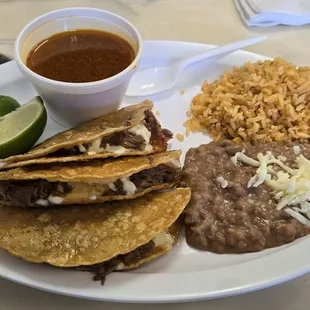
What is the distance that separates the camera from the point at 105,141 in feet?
5.30

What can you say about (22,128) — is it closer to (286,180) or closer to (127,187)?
(127,187)

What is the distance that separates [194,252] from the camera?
161 cm

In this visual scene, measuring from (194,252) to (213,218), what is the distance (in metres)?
0.13

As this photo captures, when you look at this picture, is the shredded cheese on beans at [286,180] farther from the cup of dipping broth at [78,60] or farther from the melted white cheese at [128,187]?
the cup of dipping broth at [78,60]

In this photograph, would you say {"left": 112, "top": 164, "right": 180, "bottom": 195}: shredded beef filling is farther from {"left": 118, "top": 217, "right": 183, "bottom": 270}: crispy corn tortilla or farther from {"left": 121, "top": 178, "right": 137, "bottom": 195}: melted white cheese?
{"left": 118, "top": 217, "right": 183, "bottom": 270}: crispy corn tortilla

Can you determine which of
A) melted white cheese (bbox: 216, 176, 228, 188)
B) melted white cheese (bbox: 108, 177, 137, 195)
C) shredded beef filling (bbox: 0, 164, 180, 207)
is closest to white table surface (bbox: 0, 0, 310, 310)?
melted white cheese (bbox: 216, 176, 228, 188)

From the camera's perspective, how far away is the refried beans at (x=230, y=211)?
159cm

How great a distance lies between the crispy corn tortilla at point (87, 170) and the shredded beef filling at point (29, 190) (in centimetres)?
5

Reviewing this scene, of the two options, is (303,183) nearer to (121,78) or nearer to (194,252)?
(194,252)

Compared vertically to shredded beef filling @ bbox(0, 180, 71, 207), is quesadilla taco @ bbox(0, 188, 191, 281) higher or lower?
lower

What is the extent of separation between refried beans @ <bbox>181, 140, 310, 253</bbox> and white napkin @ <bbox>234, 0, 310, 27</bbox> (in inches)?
45.0

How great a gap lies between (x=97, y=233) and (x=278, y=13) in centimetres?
178

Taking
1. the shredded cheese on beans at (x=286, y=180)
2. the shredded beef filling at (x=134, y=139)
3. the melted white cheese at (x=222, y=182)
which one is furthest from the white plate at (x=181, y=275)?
the shredded beef filling at (x=134, y=139)

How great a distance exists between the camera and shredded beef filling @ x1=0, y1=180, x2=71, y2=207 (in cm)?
155
